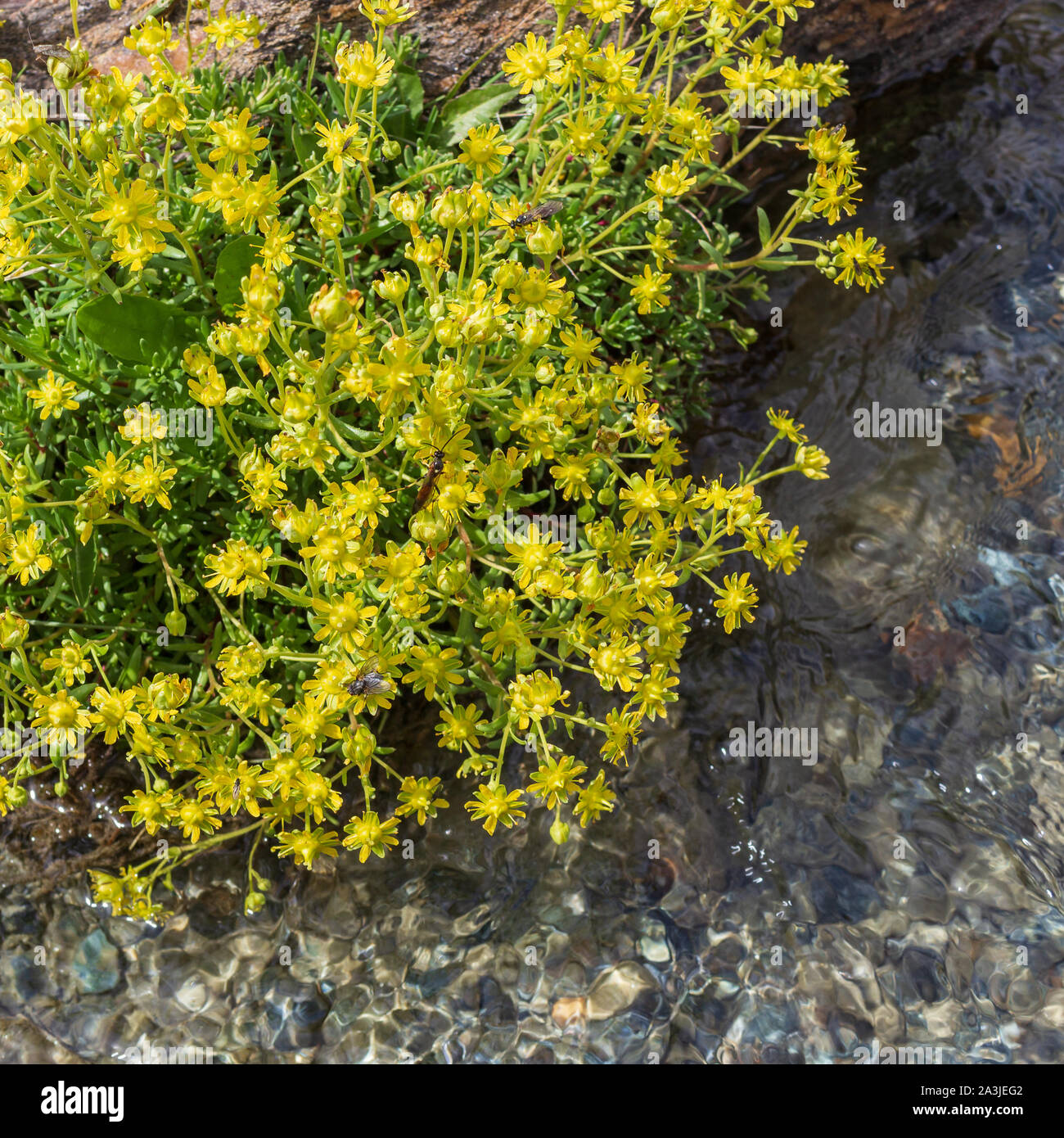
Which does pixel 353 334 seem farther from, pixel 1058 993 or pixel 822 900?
pixel 1058 993

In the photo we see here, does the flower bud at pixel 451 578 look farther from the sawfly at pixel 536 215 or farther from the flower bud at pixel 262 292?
the sawfly at pixel 536 215

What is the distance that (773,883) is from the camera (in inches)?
131

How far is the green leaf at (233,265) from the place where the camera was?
2.88 meters

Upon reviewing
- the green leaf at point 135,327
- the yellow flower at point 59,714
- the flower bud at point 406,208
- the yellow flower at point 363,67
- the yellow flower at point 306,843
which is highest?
the yellow flower at point 363,67

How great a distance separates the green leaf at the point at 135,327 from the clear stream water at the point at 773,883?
1.47 meters

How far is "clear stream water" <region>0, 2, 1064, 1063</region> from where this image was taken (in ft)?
10.3

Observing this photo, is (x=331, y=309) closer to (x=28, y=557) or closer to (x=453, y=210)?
(x=453, y=210)

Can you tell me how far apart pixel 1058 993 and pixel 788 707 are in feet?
3.82

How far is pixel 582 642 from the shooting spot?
2.48m

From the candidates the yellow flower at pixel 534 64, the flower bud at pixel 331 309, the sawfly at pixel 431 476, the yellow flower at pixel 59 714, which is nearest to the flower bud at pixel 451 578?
the sawfly at pixel 431 476

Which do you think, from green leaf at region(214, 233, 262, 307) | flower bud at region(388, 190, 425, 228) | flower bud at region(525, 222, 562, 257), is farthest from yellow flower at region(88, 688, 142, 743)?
flower bud at region(525, 222, 562, 257)

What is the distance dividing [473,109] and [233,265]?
1.15 metres

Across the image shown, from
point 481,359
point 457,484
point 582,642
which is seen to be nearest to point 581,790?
Result: point 582,642

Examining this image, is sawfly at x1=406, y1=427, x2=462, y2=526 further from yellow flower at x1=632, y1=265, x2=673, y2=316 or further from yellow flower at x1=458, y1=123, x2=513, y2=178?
yellow flower at x1=632, y1=265, x2=673, y2=316
